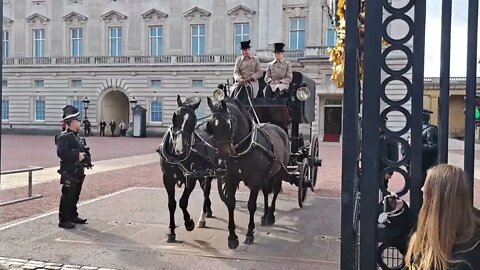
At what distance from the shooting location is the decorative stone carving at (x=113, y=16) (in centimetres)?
4657

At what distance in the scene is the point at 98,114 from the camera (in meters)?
46.5

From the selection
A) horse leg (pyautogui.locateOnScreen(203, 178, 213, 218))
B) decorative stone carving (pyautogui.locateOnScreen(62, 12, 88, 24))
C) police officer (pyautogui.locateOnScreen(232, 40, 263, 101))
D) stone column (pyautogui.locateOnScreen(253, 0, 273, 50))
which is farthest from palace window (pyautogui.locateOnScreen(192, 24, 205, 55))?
horse leg (pyautogui.locateOnScreen(203, 178, 213, 218))

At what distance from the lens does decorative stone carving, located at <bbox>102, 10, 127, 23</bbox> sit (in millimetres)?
46569

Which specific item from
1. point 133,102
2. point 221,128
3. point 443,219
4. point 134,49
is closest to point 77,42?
point 134,49

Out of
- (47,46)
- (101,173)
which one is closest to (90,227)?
(101,173)

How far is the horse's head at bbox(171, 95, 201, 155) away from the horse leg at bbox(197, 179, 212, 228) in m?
1.67

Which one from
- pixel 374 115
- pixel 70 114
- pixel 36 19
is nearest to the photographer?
pixel 374 115

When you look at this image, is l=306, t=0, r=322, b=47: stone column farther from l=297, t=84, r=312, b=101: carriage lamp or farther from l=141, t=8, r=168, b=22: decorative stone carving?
l=297, t=84, r=312, b=101: carriage lamp

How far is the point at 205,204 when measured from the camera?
27.9ft

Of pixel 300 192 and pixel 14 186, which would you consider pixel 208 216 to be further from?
pixel 14 186

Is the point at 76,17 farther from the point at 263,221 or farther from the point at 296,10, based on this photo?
the point at 263,221

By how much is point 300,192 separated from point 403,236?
22.0 ft

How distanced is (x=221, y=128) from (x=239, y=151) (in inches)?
22.7

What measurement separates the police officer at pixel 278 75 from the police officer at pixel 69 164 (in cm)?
375
